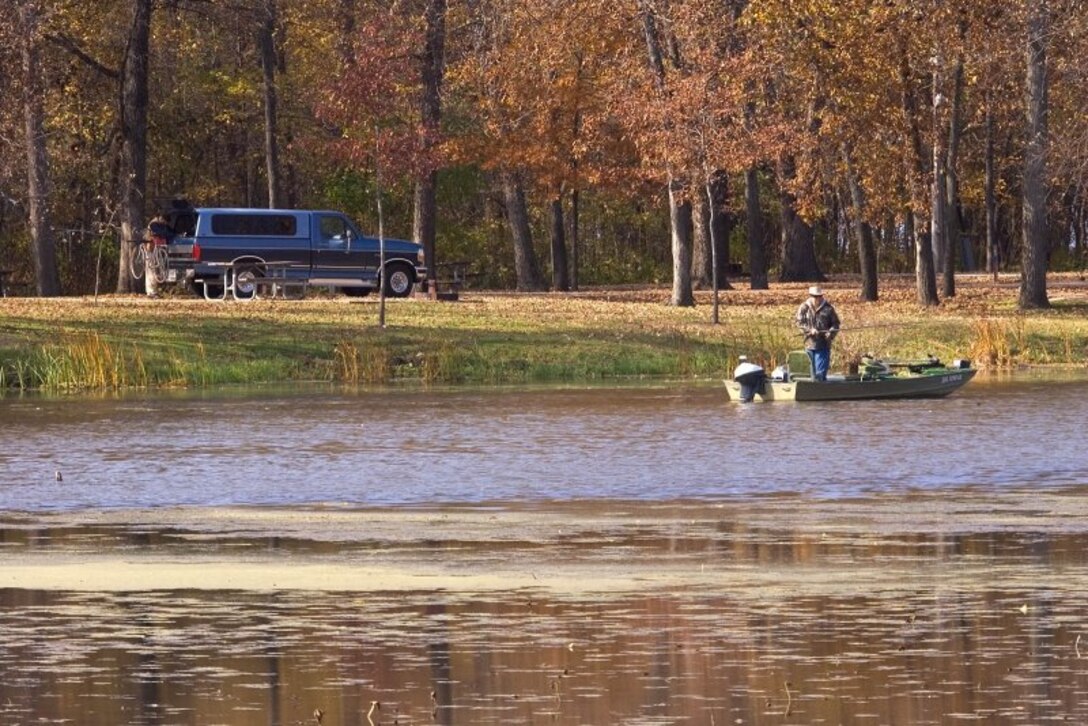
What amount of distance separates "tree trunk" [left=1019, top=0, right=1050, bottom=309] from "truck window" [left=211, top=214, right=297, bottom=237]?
15143mm

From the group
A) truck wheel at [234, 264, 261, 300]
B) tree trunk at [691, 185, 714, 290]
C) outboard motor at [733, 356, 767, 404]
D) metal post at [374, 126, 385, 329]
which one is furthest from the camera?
tree trunk at [691, 185, 714, 290]

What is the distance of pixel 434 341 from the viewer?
46375 mm

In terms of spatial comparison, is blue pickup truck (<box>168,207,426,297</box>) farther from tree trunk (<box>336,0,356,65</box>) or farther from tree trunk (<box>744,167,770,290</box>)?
tree trunk (<box>744,167,770,290</box>)

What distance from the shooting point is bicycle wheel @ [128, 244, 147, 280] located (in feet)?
182

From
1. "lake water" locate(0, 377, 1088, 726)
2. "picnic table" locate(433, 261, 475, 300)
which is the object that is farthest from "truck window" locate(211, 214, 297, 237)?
"lake water" locate(0, 377, 1088, 726)

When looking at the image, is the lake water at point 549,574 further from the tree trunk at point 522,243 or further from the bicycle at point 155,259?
the tree trunk at point 522,243

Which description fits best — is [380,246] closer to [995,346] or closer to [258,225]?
[258,225]

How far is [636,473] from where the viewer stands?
26.3 meters

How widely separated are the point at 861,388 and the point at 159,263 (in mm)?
21051

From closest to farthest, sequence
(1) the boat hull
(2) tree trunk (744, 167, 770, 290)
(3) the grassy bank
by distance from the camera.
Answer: (1) the boat hull < (3) the grassy bank < (2) tree trunk (744, 167, 770, 290)

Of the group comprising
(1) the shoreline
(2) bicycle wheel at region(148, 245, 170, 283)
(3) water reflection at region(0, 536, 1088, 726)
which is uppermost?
(2) bicycle wheel at region(148, 245, 170, 283)

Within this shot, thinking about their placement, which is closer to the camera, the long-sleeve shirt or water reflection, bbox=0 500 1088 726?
water reflection, bbox=0 500 1088 726

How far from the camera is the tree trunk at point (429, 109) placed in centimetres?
5719

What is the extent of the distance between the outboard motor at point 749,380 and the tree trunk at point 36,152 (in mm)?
20468
